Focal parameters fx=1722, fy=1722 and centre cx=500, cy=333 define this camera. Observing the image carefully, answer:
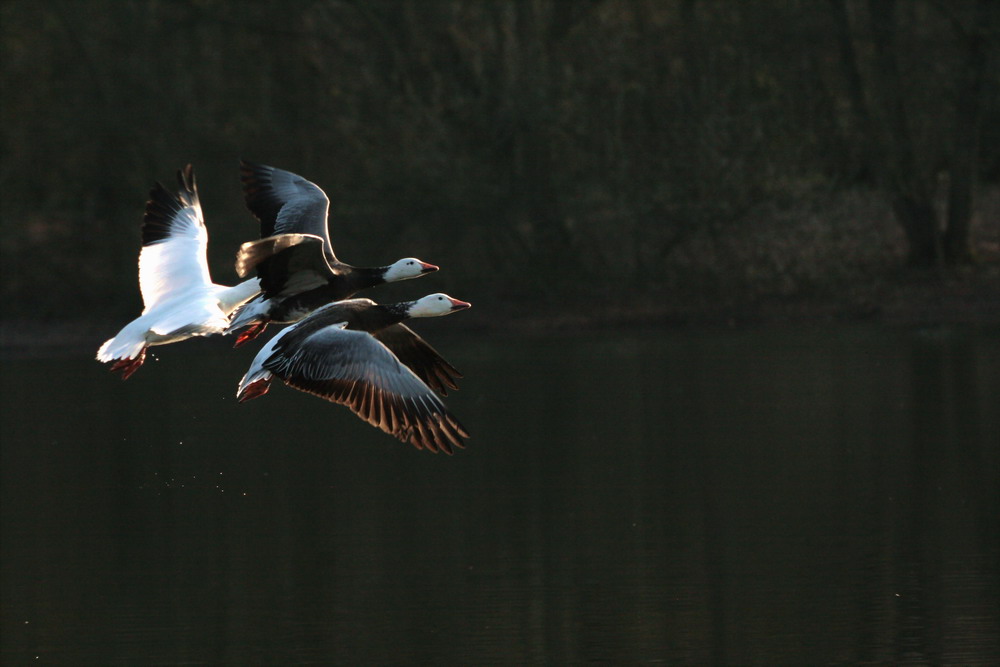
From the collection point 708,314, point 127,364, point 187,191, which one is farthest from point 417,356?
point 708,314

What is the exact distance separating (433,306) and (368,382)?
947mm

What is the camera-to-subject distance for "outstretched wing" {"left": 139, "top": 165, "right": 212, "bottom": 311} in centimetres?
1196

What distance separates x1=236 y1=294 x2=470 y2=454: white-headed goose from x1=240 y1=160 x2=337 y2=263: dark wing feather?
105 centimetres

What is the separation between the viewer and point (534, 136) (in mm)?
27391

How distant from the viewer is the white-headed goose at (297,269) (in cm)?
1113

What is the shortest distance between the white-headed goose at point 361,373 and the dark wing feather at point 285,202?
1.05m

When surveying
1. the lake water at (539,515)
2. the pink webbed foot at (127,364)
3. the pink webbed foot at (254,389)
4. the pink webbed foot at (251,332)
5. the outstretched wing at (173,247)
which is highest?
the outstretched wing at (173,247)

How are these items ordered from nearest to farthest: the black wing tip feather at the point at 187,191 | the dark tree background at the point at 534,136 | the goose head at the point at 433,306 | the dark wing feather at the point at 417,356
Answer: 1. the goose head at the point at 433,306
2. the dark wing feather at the point at 417,356
3. the black wing tip feather at the point at 187,191
4. the dark tree background at the point at 534,136

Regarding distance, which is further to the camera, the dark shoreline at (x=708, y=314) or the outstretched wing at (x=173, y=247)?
the dark shoreline at (x=708, y=314)

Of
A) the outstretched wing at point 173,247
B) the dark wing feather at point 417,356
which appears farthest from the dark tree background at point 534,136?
the dark wing feather at point 417,356

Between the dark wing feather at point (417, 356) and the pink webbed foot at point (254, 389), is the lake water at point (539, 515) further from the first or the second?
the pink webbed foot at point (254, 389)

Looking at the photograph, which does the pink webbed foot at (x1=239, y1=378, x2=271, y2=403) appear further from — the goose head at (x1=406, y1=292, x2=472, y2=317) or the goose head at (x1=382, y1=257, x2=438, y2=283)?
the goose head at (x1=382, y1=257, x2=438, y2=283)

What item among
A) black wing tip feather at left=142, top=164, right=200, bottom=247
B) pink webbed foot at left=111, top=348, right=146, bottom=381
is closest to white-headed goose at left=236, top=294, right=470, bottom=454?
pink webbed foot at left=111, top=348, right=146, bottom=381

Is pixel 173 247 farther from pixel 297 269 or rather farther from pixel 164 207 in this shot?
pixel 297 269
